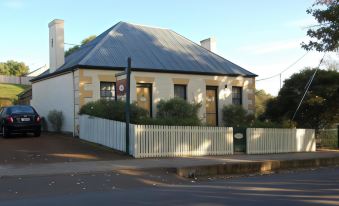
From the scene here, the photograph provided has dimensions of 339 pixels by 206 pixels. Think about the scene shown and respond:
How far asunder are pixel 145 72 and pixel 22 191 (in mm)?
13645

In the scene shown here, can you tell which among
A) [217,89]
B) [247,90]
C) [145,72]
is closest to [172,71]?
[145,72]

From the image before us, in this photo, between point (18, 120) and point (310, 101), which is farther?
point (310, 101)

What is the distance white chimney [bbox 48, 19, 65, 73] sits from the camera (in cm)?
2456

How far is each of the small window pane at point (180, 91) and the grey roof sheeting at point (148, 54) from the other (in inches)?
35.5

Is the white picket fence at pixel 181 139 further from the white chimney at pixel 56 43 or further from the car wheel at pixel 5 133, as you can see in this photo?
the white chimney at pixel 56 43

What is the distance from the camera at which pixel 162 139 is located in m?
17.8

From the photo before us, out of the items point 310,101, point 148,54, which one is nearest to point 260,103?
point 310,101

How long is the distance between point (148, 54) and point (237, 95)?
5.78m

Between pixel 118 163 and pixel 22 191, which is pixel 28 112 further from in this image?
pixel 22 191

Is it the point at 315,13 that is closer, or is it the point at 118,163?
the point at 118,163

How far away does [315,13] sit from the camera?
20.8 metres

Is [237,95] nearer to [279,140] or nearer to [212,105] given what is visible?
[212,105]

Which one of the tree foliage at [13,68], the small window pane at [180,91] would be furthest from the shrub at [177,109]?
the tree foliage at [13,68]

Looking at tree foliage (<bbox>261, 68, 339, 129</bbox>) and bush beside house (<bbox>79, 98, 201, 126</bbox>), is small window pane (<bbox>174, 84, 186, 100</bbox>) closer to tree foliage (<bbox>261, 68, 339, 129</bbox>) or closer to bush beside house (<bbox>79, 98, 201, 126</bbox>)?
tree foliage (<bbox>261, 68, 339, 129</bbox>)
